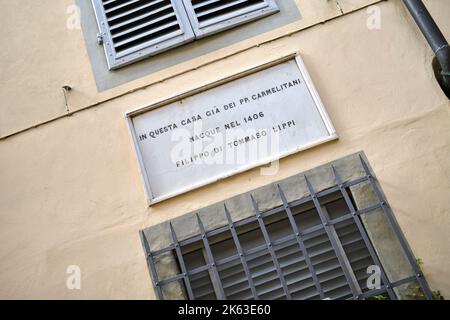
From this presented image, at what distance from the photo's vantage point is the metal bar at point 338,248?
335 cm

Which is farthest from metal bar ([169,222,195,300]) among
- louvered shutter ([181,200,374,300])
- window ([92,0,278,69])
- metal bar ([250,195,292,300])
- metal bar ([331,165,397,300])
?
window ([92,0,278,69])

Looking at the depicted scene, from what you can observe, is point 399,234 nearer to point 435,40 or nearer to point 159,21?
point 435,40

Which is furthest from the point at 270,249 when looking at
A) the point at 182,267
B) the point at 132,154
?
the point at 132,154

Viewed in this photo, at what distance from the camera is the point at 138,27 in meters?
4.63

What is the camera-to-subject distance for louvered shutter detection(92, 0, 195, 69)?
4.48 meters

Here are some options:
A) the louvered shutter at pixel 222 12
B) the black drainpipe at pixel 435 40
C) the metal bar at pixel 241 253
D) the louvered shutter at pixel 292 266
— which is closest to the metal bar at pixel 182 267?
the louvered shutter at pixel 292 266

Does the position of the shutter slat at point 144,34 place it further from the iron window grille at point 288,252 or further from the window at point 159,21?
the iron window grille at point 288,252

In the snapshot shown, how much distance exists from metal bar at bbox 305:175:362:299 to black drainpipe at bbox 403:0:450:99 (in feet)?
5.25

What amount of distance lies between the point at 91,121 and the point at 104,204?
0.96 m

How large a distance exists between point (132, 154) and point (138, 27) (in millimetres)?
1592

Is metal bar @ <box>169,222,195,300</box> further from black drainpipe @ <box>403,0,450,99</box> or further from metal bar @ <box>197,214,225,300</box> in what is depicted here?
black drainpipe @ <box>403,0,450,99</box>

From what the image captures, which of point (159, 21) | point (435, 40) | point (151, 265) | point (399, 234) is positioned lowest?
point (399, 234)

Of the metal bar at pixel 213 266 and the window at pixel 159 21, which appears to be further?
the window at pixel 159 21

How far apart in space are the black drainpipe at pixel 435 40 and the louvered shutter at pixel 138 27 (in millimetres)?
2324
